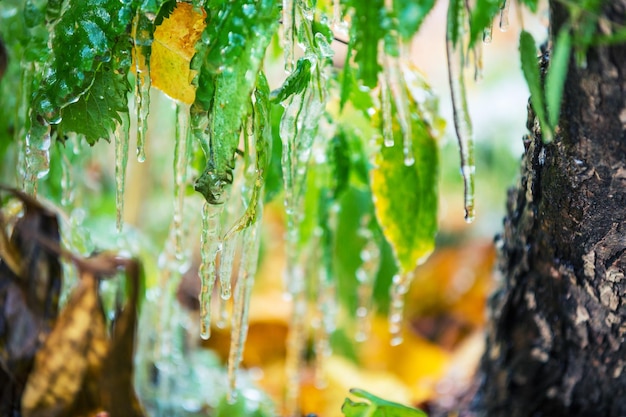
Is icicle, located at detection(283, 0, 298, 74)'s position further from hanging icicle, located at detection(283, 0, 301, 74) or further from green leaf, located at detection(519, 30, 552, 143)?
green leaf, located at detection(519, 30, 552, 143)

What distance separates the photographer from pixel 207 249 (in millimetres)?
739

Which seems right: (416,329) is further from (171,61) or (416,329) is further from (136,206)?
(171,61)

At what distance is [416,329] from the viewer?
2186 mm

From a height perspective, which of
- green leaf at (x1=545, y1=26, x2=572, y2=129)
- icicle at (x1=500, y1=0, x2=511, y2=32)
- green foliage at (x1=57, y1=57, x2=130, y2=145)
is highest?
icicle at (x1=500, y1=0, x2=511, y2=32)

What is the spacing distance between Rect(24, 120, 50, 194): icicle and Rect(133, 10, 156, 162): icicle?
103mm

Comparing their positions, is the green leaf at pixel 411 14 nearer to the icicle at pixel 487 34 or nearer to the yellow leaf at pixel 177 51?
the icicle at pixel 487 34

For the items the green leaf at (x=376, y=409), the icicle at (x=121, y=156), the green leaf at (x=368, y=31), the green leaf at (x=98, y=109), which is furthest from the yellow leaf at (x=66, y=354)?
the green leaf at (x=368, y=31)

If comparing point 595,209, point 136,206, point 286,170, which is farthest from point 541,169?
point 136,206

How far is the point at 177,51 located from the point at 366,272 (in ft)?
2.06

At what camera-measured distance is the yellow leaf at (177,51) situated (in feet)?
2.24

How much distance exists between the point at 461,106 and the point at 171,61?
33 centimetres

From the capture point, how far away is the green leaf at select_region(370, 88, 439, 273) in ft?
2.68

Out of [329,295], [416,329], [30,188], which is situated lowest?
[416,329]

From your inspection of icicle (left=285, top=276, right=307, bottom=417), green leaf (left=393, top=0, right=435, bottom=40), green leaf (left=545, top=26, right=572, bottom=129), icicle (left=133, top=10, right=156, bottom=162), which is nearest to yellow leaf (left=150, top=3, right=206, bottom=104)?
icicle (left=133, top=10, right=156, bottom=162)
